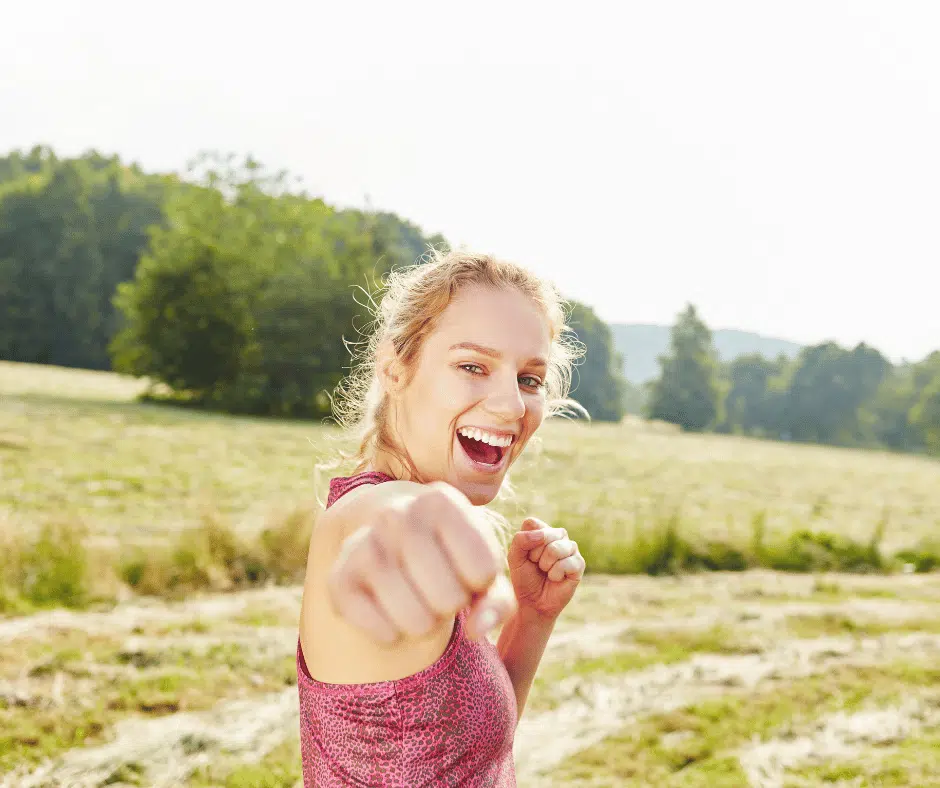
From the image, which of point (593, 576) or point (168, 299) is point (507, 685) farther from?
point (168, 299)

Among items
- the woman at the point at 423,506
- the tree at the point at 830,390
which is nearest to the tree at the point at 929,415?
the tree at the point at 830,390

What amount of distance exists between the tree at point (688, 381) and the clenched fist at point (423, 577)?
81.0 meters

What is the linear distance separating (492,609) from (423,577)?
0.30 ft

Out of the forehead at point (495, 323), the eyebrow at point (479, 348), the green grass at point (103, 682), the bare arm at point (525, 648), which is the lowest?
the green grass at point (103, 682)

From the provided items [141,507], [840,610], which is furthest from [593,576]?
[141,507]

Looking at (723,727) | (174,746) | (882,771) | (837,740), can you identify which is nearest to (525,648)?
(174,746)

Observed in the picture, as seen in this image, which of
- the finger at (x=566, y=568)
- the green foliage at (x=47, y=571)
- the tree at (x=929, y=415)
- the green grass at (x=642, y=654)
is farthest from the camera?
the tree at (x=929, y=415)

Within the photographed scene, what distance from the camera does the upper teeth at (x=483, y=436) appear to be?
1764 millimetres

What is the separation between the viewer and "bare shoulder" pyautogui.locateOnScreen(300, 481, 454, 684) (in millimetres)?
1419

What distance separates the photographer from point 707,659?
5430mm

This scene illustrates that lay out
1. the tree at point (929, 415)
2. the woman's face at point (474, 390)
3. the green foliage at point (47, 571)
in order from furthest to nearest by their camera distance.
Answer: the tree at point (929, 415)
the green foliage at point (47, 571)
the woman's face at point (474, 390)

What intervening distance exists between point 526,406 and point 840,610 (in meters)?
5.87

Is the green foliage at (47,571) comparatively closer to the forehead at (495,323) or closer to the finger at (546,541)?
the finger at (546,541)

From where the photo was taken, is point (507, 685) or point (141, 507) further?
point (141, 507)
